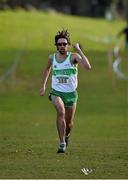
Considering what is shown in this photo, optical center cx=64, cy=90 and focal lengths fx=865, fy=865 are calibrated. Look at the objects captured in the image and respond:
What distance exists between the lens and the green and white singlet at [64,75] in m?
15.0

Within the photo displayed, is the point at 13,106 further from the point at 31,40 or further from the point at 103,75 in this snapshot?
the point at 31,40

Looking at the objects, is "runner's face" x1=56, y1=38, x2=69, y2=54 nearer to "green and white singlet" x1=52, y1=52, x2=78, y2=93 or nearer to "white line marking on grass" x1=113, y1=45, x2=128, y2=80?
"green and white singlet" x1=52, y1=52, x2=78, y2=93

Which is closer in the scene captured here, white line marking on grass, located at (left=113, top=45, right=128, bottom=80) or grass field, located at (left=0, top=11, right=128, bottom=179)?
grass field, located at (left=0, top=11, right=128, bottom=179)

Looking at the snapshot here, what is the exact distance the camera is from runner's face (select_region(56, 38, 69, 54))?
1487 cm

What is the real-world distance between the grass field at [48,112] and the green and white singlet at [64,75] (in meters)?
1.16

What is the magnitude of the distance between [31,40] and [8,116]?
3232 centimetres

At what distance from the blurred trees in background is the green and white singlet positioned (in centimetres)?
5915

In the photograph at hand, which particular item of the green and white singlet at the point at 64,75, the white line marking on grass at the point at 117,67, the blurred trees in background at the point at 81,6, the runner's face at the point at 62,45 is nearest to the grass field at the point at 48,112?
the white line marking on grass at the point at 117,67

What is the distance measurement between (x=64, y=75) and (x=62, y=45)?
531 millimetres

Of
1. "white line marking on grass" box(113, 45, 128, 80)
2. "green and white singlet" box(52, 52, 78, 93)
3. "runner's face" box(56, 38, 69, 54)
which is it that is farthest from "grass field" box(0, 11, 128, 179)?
"runner's face" box(56, 38, 69, 54)

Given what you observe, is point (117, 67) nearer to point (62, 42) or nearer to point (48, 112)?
point (48, 112)

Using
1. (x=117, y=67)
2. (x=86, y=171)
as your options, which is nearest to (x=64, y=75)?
(x=86, y=171)

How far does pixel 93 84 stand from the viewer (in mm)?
41875

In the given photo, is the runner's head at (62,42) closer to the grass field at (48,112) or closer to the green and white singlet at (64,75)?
the green and white singlet at (64,75)
